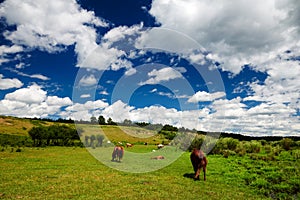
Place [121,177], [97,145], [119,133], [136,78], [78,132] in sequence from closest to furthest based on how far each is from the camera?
[121,177] < [136,78] < [97,145] < [78,132] < [119,133]

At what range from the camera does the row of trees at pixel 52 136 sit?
57.4m

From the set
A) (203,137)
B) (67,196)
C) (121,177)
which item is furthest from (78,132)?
(67,196)

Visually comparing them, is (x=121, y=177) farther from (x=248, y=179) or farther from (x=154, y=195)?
(x=248, y=179)

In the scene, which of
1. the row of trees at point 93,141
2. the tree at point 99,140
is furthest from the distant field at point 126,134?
the tree at point 99,140

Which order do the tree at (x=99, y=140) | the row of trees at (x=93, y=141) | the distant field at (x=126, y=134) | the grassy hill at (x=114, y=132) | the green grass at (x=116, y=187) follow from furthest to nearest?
the grassy hill at (x=114, y=132)
the distant field at (x=126, y=134)
the tree at (x=99, y=140)
the row of trees at (x=93, y=141)
the green grass at (x=116, y=187)

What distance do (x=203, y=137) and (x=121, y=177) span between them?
3345 cm

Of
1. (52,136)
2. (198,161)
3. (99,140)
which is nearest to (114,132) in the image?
(52,136)

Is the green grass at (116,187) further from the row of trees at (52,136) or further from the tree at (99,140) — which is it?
the row of trees at (52,136)

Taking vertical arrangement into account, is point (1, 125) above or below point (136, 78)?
below

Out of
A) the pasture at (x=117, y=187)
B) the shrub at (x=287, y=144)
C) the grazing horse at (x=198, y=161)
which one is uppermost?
the shrub at (x=287, y=144)

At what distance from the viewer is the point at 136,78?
93.8 ft

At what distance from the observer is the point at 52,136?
60.8 meters

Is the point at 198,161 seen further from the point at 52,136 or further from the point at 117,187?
the point at 52,136

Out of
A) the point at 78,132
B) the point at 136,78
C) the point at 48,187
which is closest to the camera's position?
the point at 48,187
